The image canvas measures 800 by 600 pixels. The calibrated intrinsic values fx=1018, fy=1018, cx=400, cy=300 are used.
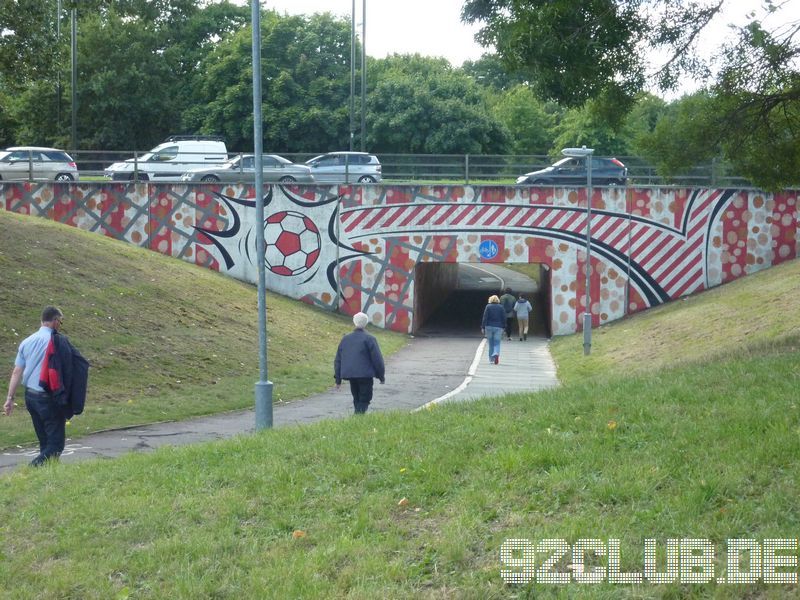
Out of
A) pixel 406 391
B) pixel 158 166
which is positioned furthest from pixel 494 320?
pixel 158 166

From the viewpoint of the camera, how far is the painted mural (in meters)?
32.2

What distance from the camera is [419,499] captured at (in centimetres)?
721

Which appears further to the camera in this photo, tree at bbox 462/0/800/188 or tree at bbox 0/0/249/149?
tree at bbox 0/0/249/149

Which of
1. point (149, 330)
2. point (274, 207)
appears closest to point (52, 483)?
point (149, 330)

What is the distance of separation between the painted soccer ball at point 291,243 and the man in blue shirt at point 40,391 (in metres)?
22.4

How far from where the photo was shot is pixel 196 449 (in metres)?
9.57

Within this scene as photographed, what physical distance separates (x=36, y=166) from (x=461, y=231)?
570 inches

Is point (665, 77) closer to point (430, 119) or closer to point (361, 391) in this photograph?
point (361, 391)

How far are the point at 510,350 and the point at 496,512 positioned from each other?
2300cm

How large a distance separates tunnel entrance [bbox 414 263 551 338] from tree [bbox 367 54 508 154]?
270 inches

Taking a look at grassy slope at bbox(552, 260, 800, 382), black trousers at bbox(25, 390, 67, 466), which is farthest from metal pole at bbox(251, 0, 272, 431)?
grassy slope at bbox(552, 260, 800, 382)

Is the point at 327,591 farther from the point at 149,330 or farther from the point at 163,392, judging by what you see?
the point at 149,330

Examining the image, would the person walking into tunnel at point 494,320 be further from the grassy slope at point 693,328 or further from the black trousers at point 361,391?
the black trousers at point 361,391

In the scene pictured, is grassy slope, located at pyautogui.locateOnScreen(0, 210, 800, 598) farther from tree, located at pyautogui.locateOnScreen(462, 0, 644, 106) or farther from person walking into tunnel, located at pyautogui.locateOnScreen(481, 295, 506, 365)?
person walking into tunnel, located at pyautogui.locateOnScreen(481, 295, 506, 365)
